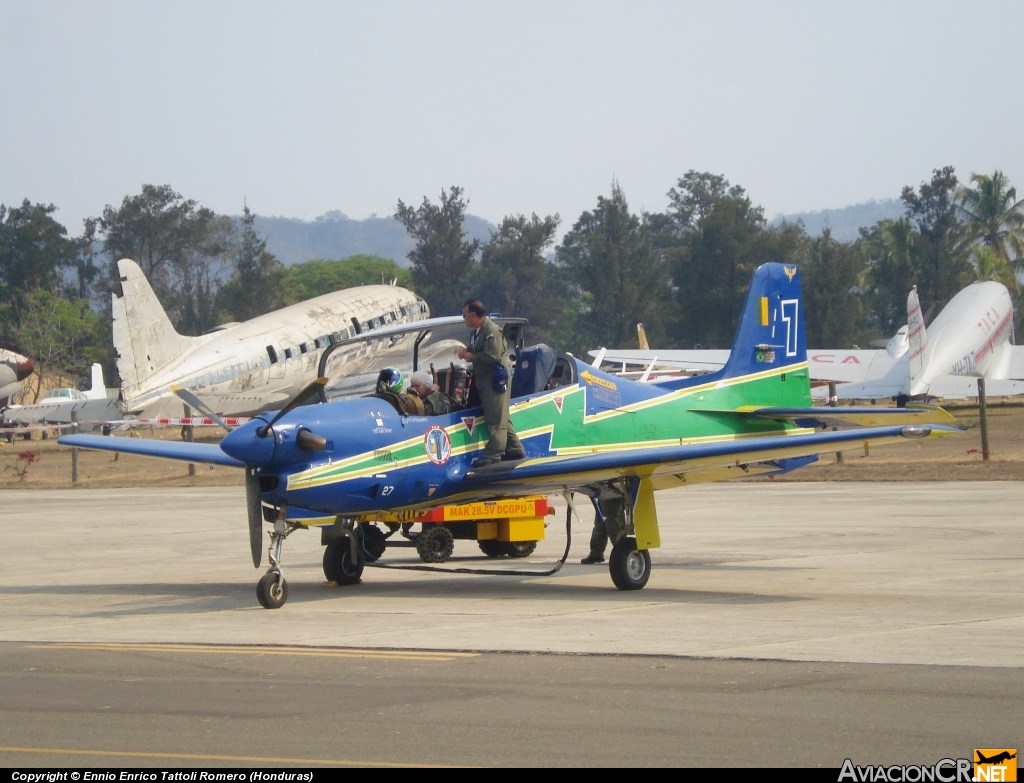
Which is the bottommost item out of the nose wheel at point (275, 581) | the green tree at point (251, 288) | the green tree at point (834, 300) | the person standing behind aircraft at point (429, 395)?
the nose wheel at point (275, 581)

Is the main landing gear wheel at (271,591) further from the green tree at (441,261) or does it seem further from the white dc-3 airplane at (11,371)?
the green tree at (441,261)

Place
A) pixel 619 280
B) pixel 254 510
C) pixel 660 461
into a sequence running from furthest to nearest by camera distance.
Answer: pixel 619 280
pixel 660 461
pixel 254 510

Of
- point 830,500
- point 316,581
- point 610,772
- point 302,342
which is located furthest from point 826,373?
point 610,772

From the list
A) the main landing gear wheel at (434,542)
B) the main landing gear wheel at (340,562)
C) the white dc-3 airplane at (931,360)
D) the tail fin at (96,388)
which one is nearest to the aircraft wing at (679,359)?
the white dc-3 airplane at (931,360)

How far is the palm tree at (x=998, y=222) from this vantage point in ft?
311

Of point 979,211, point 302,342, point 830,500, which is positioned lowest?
point 830,500

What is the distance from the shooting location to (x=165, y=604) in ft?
45.5

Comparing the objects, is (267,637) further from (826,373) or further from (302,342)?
(826,373)

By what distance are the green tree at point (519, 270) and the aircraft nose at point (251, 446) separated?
85142 millimetres

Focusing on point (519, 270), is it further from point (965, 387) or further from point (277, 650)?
point (277, 650)

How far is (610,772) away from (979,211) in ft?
315

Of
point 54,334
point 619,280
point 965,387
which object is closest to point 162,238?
point 54,334

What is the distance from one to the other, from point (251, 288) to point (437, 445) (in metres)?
87.6

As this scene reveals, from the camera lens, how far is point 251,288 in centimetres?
9906
